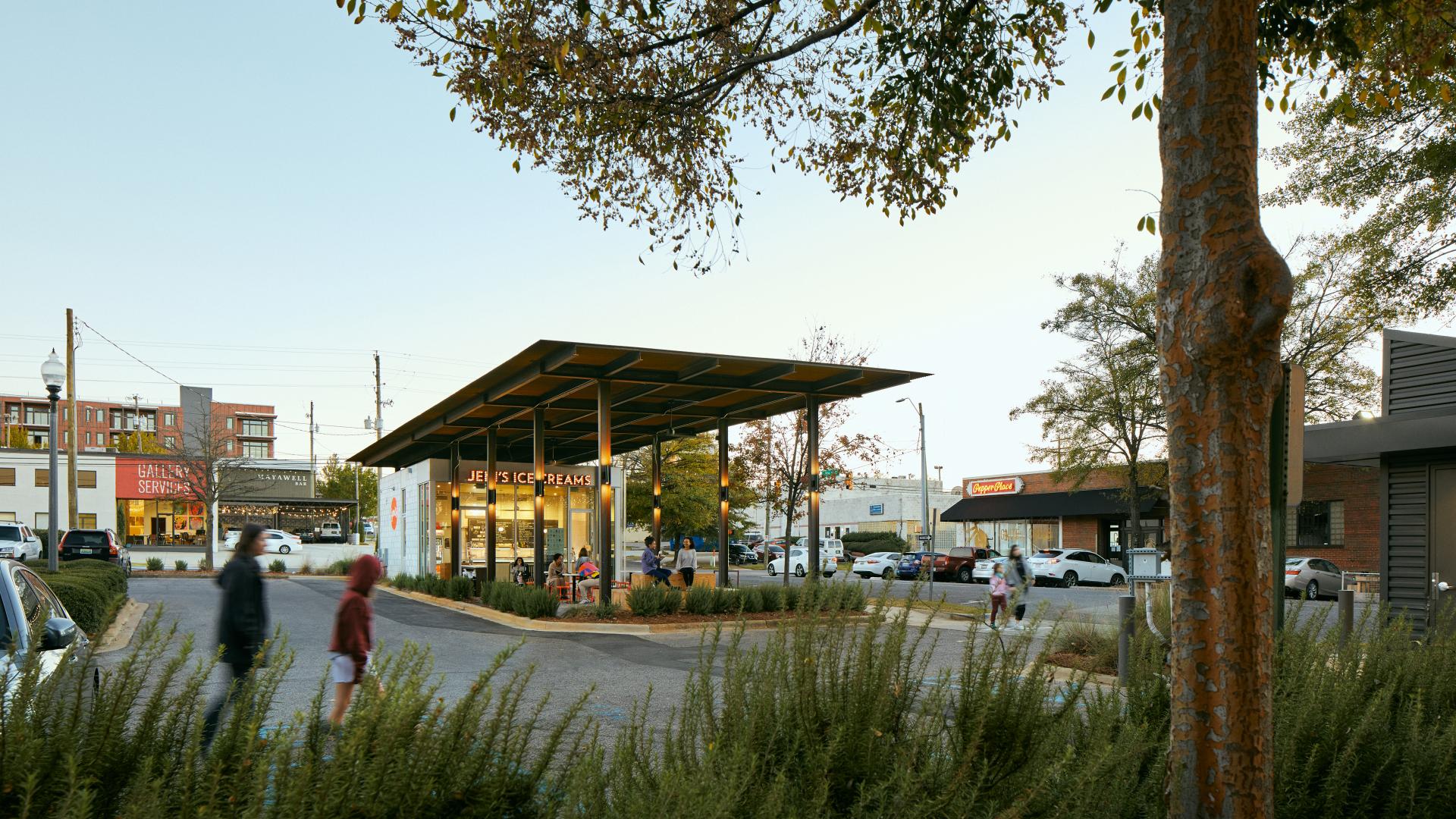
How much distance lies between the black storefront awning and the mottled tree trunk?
134ft

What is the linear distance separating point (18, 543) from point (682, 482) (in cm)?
2696

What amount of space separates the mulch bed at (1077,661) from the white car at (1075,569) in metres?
26.7

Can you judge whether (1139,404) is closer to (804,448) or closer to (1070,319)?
(1070,319)

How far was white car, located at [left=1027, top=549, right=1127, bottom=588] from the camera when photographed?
131 ft

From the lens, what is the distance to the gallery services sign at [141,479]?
64875 millimetres

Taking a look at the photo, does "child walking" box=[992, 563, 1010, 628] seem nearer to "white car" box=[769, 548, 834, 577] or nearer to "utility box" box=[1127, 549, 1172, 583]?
"utility box" box=[1127, 549, 1172, 583]

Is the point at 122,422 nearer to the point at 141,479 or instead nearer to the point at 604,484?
the point at 141,479

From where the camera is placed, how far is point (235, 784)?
8.63 ft

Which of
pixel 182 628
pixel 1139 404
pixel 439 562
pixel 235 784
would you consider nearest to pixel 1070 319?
pixel 1139 404

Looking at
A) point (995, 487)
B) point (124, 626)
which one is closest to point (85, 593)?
point (124, 626)

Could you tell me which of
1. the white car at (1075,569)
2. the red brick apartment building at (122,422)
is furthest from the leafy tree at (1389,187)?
the red brick apartment building at (122,422)

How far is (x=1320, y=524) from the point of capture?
129ft

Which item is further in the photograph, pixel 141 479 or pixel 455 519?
pixel 141 479

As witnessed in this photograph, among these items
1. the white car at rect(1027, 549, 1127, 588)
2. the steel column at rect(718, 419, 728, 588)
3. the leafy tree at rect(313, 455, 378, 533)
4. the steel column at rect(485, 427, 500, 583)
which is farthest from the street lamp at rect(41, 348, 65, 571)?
the leafy tree at rect(313, 455, 378, 533)
